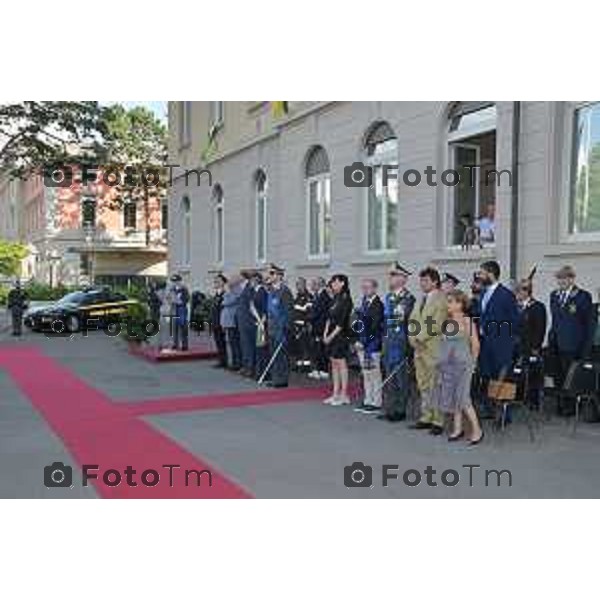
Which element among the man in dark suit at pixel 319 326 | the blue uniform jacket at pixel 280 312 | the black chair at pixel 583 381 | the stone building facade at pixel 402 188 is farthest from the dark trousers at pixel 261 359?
the black chair at pixel 583 381

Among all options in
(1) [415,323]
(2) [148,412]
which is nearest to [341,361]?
(1) [415,323]

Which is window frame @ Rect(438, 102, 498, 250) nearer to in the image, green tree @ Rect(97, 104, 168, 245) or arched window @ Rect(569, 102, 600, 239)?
arched window @ Rect(569, 102, 600, 239)

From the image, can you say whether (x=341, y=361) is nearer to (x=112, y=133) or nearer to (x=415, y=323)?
(x=415, y=323)

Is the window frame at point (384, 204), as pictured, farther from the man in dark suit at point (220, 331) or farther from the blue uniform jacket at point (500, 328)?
the blue uniform jacket at point (500, 328)

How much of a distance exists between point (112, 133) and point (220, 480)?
2375cm

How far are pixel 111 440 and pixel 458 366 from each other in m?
3.83

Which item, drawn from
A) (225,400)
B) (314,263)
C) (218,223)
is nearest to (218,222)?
(218,223)

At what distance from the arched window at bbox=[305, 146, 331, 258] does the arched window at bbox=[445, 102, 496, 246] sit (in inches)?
175

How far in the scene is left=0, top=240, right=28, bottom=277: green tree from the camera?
201 feet

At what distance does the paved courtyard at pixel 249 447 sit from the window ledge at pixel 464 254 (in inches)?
121

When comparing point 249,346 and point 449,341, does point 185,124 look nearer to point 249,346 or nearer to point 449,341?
point 249,346

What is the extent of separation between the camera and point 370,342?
10812 millimetres

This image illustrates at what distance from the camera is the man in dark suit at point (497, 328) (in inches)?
382

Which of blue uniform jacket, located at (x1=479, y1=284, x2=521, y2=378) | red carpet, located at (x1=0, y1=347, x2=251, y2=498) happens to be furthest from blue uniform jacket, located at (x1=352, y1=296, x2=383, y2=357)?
red carpet, located at (x1=0, y1=347, x2=251, y2=498)
